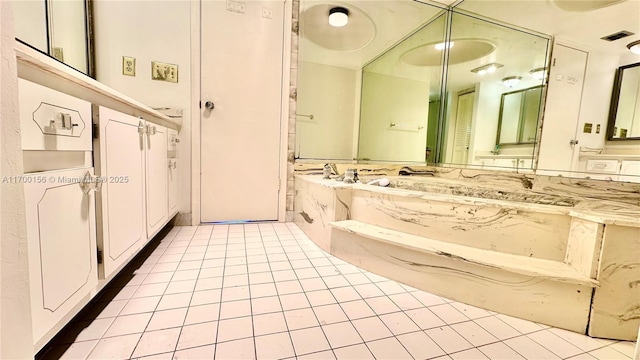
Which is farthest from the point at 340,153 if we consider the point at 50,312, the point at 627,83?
the point at 50,312

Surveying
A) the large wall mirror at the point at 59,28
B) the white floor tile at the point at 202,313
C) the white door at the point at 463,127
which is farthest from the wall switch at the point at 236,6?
the white door at the point at 463,127

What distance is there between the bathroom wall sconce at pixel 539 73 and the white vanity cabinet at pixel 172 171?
304cm

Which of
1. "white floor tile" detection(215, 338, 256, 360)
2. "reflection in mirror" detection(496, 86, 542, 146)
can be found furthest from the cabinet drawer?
"reflection in mirror" detection(496, 86, 542, 146)

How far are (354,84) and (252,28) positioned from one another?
1.40 meters

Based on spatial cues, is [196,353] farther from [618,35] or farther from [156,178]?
[618,35]

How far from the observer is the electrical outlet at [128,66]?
1976 mm

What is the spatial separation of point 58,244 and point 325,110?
8.53ft

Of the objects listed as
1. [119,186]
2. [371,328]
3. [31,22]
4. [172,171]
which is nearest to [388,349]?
[371,328]

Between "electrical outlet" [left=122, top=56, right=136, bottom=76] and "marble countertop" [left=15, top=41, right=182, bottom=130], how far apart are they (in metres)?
1.17

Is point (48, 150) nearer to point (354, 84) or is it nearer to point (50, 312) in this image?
point (50, 312)

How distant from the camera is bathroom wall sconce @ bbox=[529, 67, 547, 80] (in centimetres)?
201

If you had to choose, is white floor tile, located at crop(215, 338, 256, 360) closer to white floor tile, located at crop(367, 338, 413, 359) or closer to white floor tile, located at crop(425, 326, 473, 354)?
white floor tile, located at crop(367, 338, 413, 359)

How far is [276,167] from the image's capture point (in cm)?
246

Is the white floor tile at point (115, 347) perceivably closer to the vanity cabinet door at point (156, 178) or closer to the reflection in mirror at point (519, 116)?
the vanity cabinet door at point (156, 178)
